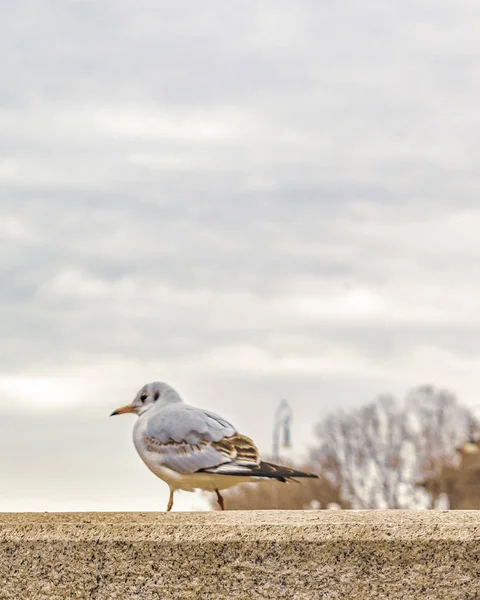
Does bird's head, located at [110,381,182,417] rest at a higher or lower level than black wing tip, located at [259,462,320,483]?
higher

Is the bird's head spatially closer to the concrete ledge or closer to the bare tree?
the concrete ledge

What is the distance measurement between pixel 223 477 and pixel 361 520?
2.56 ft

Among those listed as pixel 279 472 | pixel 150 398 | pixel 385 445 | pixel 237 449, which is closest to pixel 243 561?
pixel 279 472

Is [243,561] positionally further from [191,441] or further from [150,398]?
[150,398]

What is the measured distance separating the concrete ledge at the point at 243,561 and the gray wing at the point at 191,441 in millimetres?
676

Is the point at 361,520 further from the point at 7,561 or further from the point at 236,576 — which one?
the point at 7,561

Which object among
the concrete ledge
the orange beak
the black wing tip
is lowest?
the concrete ledge

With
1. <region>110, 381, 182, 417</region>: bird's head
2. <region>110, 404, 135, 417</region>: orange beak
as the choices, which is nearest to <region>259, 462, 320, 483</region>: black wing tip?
<region>110, 381, 182, 417</region>: bird's head

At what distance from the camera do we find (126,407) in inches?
167

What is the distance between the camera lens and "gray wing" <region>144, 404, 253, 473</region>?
398cm

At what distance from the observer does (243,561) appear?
10.6ft

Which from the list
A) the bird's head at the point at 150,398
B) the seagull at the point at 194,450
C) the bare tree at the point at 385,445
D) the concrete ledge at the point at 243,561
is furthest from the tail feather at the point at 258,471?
the bare tree at the point at 385,445

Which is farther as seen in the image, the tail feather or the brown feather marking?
the brown feather marking

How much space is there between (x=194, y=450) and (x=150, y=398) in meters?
0.32
